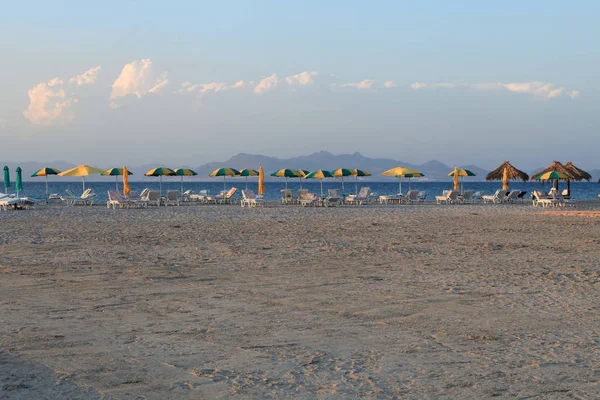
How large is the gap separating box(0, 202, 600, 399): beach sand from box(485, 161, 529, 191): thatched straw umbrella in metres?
22.9

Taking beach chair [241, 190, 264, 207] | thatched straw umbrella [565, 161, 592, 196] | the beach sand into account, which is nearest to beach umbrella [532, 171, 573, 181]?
thatched straw umbrella [565, 161, 592, 196]

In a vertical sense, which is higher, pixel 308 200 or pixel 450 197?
pixel 308 200

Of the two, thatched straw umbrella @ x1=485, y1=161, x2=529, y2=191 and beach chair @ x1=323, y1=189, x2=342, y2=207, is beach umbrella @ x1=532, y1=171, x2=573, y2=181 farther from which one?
beach chair @ x1=323, y1=189, x2=342, y2=207

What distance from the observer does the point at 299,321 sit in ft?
16.7

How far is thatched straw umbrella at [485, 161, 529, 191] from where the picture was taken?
107 ft

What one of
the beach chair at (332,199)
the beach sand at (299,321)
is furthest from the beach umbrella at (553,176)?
the beach sand at (299,321)

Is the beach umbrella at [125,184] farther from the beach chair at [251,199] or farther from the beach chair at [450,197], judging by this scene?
the beach chair at [450,197]

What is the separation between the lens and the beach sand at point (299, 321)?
11.9ft

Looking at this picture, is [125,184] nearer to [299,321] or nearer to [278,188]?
[299,321]

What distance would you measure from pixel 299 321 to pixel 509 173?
29454 mm

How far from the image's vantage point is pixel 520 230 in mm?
14008

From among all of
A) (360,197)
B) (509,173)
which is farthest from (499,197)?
(360,197)

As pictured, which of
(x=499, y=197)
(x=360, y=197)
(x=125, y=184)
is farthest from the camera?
(x=499, y=197)

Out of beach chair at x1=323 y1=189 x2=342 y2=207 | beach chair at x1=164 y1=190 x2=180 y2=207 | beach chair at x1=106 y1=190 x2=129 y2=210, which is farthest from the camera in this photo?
beach chair at x1=164 y1=190 x2=180 y2=207
